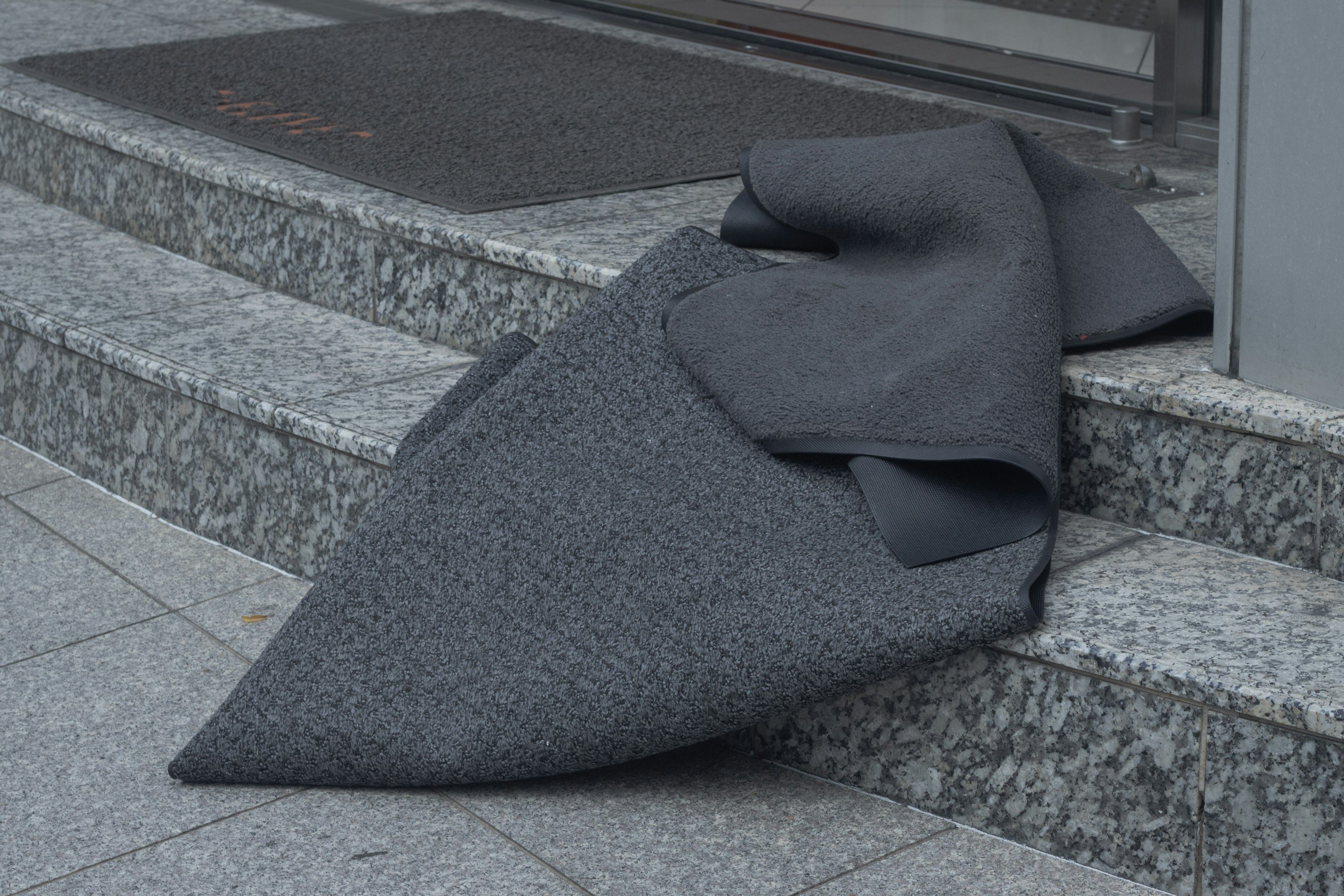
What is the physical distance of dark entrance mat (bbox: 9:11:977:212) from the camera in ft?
10.1

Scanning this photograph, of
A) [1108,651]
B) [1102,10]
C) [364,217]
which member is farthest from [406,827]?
[1102,10]

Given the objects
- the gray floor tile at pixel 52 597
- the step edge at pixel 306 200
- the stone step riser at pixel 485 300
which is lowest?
the gray floor tile at pixel 52 597

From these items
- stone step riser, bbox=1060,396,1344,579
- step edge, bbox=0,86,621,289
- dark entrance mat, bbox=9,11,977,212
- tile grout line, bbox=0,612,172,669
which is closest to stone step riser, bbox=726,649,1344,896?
stone step riser, bbox=1060,396,1344,579

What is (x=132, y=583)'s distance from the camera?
246 cm

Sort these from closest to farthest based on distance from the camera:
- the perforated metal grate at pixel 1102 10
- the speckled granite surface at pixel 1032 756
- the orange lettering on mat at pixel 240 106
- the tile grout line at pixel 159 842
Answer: the speckled granite surface at pixel 1032 756
the tile grout line at pixel 159 842
the perforated metal grate at pixel 1102 10
the orange lettering on mat at pixel 240 106

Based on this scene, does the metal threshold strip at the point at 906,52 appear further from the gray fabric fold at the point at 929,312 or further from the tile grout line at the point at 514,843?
the tile grout line at the point at 514,843

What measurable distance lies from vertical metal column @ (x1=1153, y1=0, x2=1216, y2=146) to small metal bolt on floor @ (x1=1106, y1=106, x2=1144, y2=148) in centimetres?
5

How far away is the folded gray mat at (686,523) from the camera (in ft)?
5.67

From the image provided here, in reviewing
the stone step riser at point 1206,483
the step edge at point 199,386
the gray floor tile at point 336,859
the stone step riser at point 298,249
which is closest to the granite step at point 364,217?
the stone step riser at point 298,249

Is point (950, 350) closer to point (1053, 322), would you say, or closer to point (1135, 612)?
point (1053, 322)

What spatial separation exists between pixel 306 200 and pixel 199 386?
20.9 inches

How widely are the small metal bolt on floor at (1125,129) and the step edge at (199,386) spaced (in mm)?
1767

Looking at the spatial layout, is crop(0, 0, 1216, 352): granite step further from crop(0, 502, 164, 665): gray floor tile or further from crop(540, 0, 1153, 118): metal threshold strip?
crop(0, 502, 164, 665): gray floor tile

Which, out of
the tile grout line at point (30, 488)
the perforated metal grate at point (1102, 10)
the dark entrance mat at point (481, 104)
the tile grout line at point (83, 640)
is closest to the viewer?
the tile grout line at point (83, 640)
